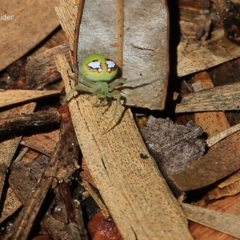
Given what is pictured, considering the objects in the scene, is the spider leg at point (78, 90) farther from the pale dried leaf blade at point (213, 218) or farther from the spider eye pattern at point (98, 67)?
the pale dried leaf blade at point (213, 218)

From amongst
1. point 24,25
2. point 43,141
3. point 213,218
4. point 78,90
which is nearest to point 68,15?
point 24,25

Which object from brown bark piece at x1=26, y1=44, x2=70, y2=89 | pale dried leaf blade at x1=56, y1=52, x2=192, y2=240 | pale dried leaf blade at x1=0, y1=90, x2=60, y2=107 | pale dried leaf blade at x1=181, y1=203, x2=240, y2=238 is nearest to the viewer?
pale dried leaf blade at x1=56, y1=52, x2=192, y2=240

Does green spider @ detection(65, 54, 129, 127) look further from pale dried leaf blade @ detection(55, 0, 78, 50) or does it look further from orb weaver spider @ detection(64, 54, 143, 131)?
pale dried leaf blade @ detection(55, 0, 78, 50)

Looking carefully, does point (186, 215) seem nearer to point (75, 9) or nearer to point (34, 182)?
point (34, 182)

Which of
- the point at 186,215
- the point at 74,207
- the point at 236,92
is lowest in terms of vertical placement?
the point at 186,215

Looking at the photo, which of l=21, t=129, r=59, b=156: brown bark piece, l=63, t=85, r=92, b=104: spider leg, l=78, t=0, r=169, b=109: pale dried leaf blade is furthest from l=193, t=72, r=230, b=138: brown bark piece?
l=21, t=129, r=59, b=156: brown bark piece

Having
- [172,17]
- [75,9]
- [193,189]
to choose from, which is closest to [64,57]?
[75,9]
